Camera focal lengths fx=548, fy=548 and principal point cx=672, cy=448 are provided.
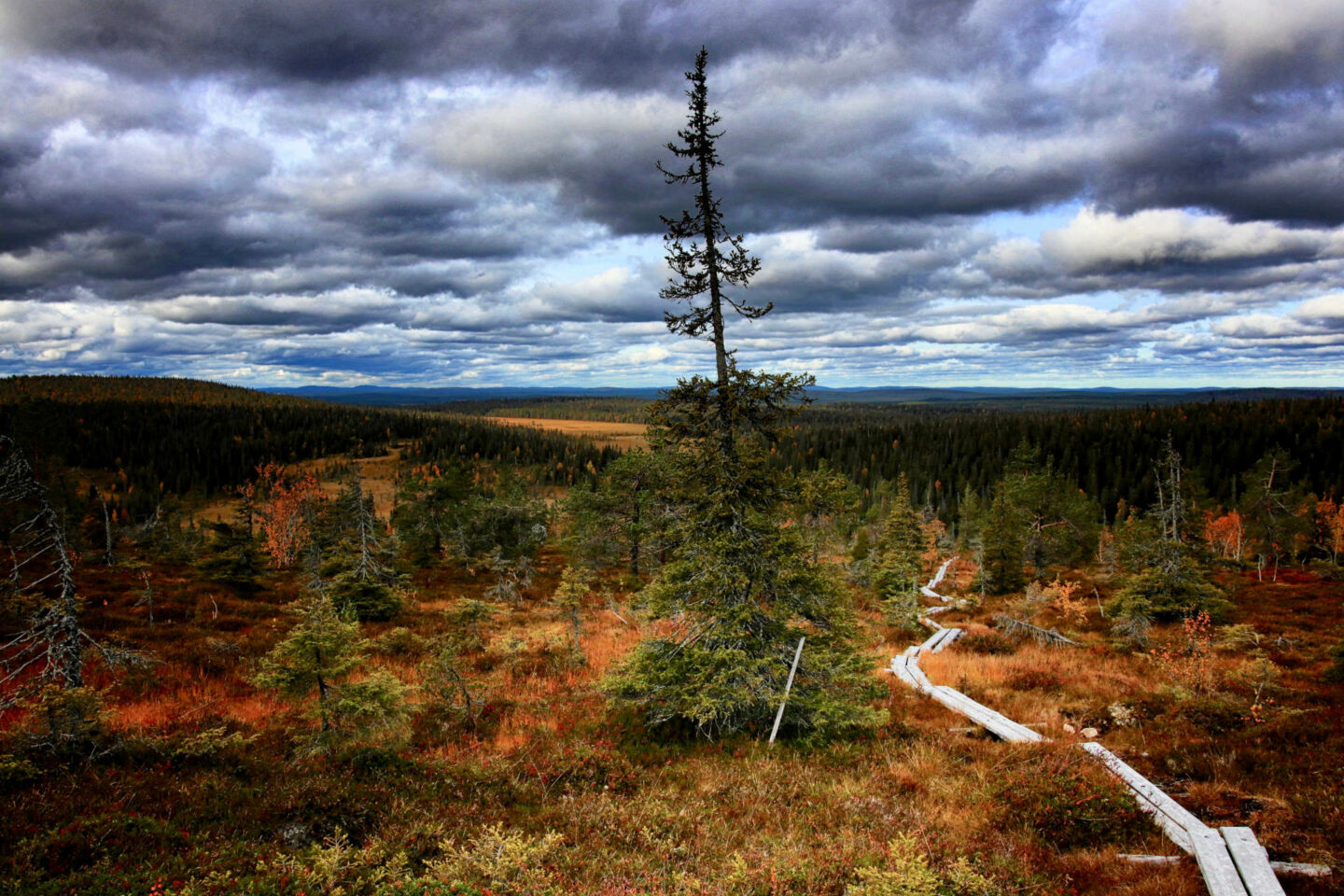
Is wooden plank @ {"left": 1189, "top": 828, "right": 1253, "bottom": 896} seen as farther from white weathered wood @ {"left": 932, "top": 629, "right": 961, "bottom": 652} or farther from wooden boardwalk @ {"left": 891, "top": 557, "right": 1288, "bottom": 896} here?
white weathered wood @ {"left": 932, "top": 629, "right": 961, "bottom": 652}

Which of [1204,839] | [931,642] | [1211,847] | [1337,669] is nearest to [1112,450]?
[931,642]

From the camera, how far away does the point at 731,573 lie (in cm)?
1021

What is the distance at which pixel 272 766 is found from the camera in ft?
27.4

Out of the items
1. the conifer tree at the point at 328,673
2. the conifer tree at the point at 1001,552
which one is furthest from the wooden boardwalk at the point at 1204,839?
the conifer tree at the point at 1001,552

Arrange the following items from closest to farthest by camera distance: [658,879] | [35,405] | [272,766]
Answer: [658,879], [272,766], [35,405]

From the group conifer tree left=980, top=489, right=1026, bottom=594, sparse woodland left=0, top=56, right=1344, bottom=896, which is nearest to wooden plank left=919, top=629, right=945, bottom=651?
sparse woodland left=0, top=56, right=1344, bottom=896

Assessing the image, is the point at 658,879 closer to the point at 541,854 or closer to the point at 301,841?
the point at 541,854

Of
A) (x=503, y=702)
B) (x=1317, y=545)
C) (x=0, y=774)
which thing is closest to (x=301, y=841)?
(x=0, y=774)

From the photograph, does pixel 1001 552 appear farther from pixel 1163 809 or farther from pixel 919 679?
pixel 1163 809

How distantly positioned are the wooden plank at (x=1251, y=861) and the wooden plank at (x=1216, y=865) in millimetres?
61

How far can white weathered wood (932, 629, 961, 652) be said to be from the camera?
21639 mm

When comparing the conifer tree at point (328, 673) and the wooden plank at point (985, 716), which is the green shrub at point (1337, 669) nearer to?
the wooden plank at point (985, 716)

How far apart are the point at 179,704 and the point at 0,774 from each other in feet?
28.7

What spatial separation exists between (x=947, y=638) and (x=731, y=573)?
1715cm
